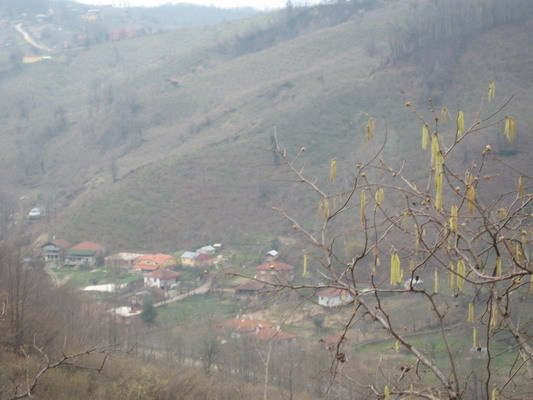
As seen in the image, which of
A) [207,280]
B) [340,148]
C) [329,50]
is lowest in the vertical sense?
[207,280]

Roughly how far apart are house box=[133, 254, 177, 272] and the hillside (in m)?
2.83

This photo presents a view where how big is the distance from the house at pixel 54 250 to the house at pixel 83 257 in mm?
572

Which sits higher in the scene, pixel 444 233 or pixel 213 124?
pixel 444 233

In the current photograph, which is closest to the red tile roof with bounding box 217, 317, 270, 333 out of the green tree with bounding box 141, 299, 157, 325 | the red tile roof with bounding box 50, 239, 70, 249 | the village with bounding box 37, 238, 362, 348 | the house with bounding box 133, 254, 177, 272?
the village with bounding box 37, 238, 362, 348

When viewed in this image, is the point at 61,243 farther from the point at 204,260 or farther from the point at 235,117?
the point at 235,117

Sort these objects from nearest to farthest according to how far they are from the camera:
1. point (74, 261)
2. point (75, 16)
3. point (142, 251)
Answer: point (74, 261) < point (142, 251) < point (75, 16)

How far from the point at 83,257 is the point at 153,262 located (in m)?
4.36

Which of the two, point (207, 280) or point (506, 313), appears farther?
point (207, 280)

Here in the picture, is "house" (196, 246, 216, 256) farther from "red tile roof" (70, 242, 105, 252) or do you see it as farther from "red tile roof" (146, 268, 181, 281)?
"red tile roof" (70, 242, 105, 252)

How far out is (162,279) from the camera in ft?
105

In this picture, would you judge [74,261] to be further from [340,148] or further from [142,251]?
[340,148]

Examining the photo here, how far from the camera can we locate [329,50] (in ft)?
233

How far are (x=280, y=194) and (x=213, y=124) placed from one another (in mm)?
18538

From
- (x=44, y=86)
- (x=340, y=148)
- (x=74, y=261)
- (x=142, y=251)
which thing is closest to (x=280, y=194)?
(x=340, y=148)
